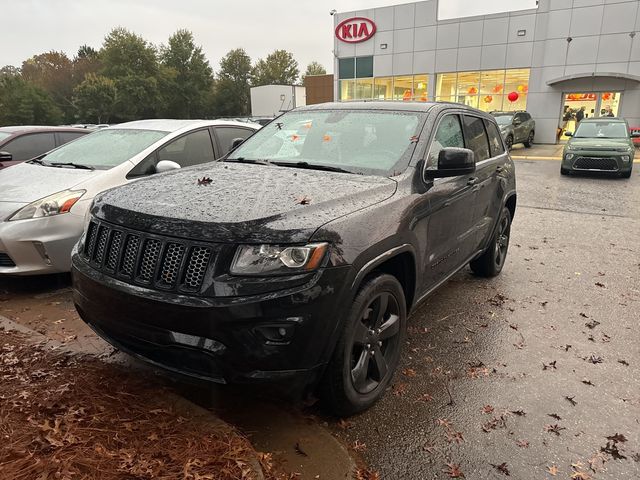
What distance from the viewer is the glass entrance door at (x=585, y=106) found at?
79.2ft

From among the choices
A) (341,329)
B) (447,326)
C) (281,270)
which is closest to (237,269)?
(281,270)

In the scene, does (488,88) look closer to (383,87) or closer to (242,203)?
(383,87)

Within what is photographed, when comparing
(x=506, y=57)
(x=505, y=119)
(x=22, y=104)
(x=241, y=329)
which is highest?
(x=506, y=57)

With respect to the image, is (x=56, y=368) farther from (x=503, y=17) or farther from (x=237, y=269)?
(x=503, y=17)

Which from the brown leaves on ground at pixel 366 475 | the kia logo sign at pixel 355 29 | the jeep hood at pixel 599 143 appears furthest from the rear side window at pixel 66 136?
the kia logo sign at pixel 355 29

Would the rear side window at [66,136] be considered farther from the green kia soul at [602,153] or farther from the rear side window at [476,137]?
the green kia soul at [602,153]

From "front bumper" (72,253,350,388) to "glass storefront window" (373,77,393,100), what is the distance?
2982 centimetres

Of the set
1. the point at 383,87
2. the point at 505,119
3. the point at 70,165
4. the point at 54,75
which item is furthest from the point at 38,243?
the point at 54,75

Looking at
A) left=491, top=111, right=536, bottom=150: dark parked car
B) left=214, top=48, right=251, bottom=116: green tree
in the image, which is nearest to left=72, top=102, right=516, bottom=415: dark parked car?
left=491, top=111, right=536, bottom=150: dark parked car

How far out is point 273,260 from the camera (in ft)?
7.53

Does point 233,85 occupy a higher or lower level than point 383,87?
higher

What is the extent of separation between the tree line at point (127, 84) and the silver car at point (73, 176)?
183 ft

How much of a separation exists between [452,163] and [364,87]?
2988 cm

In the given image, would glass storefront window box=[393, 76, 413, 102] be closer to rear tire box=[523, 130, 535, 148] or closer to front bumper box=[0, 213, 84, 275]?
rear tire box=[523, 130, 535, 148]
